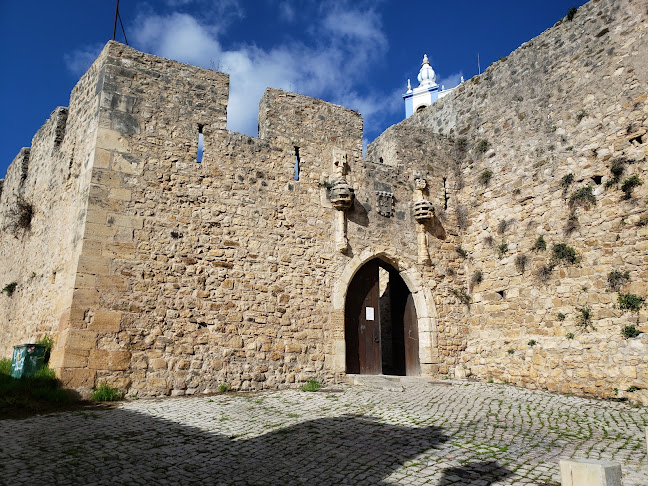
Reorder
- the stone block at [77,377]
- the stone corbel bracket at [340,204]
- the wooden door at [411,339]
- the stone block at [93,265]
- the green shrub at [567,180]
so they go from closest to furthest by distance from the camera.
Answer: the stone block at [77,377] → the stone block at [93,265] → the green shrub at [567,180] → the stone corbel bracket at [340,204] → the wooden door at [411,339]

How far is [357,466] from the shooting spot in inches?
195

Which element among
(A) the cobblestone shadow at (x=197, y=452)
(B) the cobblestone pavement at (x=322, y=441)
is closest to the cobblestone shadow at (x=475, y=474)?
(B) the cobblestone pavement at (x=322, y=441)

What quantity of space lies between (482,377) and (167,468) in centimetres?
737

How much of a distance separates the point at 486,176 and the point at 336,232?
359 cm

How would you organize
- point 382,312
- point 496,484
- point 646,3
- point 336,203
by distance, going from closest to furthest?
1. point 496,484
2. point 646,3
3. point 336,203
4. point 382,312

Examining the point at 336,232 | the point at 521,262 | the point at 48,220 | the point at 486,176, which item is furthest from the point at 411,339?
the point at 48,220

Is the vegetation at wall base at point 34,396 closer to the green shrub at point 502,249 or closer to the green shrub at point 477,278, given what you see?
the green shrub at point 477,278

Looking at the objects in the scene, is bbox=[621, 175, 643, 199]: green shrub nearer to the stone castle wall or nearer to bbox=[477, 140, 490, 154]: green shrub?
the stone castle wall

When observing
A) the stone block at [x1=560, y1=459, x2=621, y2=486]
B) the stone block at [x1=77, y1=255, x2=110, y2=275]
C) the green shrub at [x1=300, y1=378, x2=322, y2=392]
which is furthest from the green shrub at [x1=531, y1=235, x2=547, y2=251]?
the stone block at [x1=77, y1=255, x2=110, y2=275]

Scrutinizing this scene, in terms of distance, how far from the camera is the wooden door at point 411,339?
1115 centimetres

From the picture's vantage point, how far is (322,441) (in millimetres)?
5762

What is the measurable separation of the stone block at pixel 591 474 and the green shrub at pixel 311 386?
5.75m

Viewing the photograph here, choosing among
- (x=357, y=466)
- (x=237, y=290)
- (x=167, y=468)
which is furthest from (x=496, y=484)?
(x=237, y=290)

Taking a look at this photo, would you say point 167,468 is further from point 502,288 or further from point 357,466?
point 502,288
